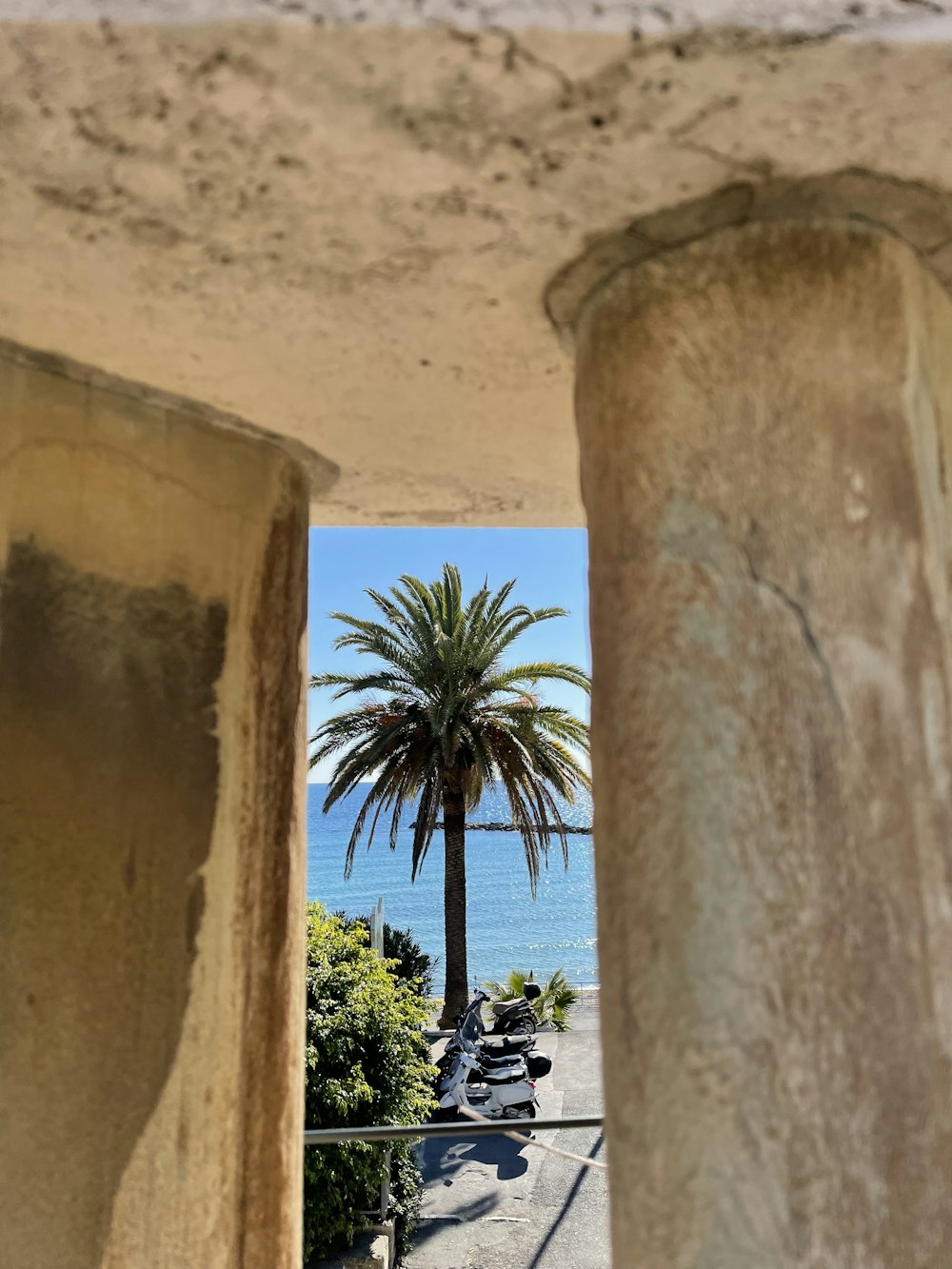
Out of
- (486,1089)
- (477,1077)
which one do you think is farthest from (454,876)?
(486,1089)

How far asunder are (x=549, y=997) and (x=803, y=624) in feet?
63.3

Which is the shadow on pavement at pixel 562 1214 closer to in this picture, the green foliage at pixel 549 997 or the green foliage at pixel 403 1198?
the green foliage at pixel 403 1198

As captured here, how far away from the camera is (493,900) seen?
7962 cm

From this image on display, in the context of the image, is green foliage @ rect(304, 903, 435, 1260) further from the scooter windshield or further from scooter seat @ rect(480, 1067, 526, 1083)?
scooter seat @ rect(480, 1067, 526, 1083)

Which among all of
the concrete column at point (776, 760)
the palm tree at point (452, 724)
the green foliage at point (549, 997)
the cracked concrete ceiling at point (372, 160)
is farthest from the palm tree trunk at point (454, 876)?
the concrete column at point (776, 760)

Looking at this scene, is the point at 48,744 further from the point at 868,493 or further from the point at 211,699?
the point at 868,493

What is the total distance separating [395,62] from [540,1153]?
15070mm

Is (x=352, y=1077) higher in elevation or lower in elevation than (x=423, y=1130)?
lower

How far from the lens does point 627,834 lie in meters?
0.94

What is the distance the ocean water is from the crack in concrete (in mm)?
32094

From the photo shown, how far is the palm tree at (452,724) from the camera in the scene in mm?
13336

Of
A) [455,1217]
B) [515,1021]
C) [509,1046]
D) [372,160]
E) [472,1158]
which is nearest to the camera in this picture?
[372,160]

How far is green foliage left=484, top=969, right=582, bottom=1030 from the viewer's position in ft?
60.6

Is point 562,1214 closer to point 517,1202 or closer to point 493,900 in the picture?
point 517,1202
